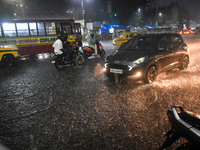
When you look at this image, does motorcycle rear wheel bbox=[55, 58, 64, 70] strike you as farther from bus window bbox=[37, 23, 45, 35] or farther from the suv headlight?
bus window bbox=[37, 23, 45, 35]

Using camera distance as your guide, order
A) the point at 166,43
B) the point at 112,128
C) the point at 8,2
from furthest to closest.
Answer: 1. the point at 8,2
2. the point at 166,43
3. the point at 112,128

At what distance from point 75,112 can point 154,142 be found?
2.08 meters

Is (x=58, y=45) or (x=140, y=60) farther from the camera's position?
(x=58, y=45)

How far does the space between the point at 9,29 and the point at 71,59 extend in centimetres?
727

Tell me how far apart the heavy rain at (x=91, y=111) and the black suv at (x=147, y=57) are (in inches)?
19.7

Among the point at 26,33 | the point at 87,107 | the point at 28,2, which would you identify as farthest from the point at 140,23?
the point at 87,107

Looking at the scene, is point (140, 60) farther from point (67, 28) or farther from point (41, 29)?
point (67, 28)

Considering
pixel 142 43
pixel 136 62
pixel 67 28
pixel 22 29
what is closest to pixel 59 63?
pixel 142 43

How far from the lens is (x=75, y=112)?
4.21 metres

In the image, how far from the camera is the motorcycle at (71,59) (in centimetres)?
927

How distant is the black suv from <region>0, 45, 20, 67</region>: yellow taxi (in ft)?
24.8

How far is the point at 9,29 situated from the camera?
528 inches

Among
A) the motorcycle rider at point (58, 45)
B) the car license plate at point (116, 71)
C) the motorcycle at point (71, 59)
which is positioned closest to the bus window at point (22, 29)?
the motorcycle at point (71, 59)

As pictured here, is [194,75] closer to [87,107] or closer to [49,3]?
[87,107]
